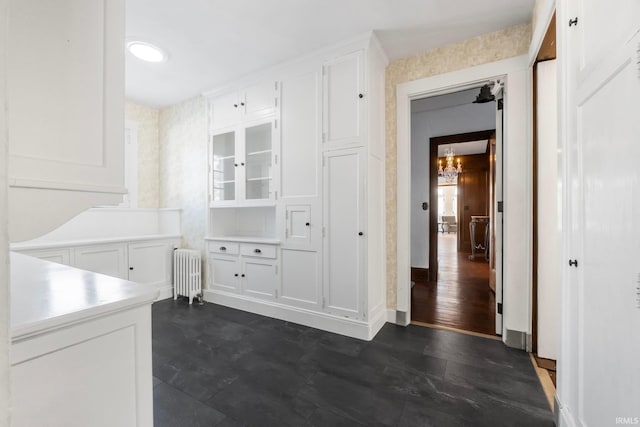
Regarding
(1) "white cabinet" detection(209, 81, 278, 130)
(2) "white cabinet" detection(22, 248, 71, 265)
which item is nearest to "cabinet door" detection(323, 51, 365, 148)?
(1) "white cabinet" detection(209, 81, 278, 130)

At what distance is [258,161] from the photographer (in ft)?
10.4

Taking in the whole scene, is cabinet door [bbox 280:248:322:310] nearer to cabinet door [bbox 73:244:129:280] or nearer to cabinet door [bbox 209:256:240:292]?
cabinet door [bbox 209:256:240:292]

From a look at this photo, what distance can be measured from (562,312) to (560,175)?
2.29ft

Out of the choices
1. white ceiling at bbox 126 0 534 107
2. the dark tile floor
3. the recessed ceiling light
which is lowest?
the dark tile floor

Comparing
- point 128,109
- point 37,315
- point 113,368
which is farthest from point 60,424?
point 128,109

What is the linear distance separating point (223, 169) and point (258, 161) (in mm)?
603

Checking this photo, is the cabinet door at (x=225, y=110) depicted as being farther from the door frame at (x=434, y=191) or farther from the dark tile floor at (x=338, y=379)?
the door frame at (x=434, y=191)

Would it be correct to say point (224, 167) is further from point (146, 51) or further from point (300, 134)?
point (146, 51)

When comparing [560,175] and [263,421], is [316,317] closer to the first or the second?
[263,421]

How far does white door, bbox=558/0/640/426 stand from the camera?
2.78ft

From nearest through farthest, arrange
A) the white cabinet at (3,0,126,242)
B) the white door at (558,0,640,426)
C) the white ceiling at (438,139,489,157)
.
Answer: the white cabinet at (3,0,126,242)
the white door at (558,0,640,426)
the white ceiling at (438,139,489,157)

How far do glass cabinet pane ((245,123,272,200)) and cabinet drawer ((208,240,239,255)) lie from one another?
612 millimetres

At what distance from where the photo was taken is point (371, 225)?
2.48 m

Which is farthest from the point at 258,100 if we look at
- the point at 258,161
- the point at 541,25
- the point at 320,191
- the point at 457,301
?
the point at 457,301
